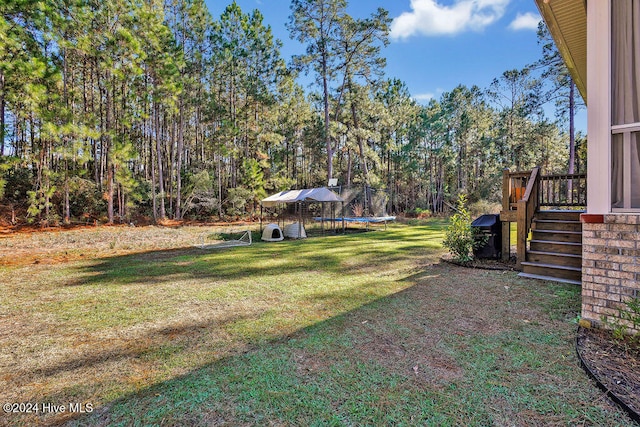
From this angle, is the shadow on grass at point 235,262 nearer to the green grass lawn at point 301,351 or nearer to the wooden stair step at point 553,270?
the green grass lawn at point 301,351

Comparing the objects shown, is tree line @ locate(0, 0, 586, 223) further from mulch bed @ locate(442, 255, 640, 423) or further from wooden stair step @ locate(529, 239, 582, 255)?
mulch bed @ locate(442, 255, 640, 423)

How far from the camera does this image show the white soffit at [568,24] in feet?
11.5

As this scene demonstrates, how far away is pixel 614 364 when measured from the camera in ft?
7.00

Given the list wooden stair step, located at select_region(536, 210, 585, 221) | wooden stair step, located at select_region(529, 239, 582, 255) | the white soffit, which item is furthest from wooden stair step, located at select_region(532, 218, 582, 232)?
the white soffit

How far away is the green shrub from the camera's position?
568cm

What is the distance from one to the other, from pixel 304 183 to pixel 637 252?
27436 mm

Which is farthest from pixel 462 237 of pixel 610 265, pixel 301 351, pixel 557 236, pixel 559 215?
pixel 301 351

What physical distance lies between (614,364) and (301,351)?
2291 millimetres

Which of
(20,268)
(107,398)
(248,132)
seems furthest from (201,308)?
(248,132)

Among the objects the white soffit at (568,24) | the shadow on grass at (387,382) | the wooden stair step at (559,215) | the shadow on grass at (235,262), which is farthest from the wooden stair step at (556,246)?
the white soffit at (568,24)

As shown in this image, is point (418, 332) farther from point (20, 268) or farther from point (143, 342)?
point (20, 268)

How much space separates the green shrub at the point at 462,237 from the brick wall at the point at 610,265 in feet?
9.65

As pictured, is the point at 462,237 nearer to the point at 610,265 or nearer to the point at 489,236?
the point at 489,236

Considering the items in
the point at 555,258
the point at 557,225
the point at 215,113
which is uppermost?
the point at 215,113
